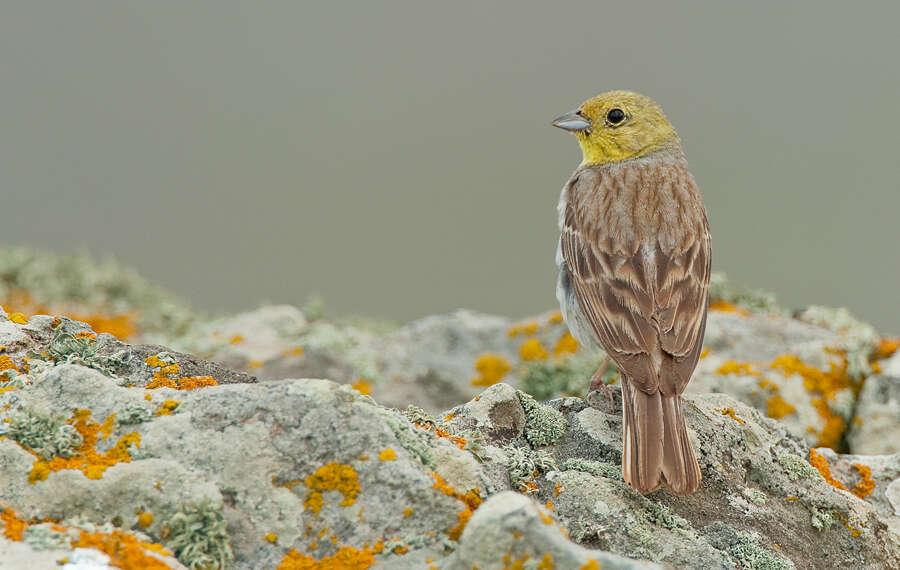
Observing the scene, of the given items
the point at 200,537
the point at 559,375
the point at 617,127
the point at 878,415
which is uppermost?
the point at 617,127

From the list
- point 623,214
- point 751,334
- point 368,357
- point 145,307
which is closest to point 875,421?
point 751,334

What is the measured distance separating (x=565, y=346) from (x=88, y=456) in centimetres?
575

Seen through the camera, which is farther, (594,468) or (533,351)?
(533,351)

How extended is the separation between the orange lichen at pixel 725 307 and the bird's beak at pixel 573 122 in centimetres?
268

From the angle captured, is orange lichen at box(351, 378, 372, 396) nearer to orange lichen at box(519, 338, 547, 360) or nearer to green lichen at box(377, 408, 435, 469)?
orange lichen at box(519, 338, 547, 360)

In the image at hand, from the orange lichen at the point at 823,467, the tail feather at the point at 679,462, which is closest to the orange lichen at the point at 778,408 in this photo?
the orange lichen at the point at 823,467

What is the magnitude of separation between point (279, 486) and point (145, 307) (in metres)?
7.38

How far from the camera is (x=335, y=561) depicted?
358 centimetres

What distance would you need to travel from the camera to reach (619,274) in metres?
6.24

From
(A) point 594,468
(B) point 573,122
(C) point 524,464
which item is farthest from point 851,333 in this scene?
(C) point 524,464

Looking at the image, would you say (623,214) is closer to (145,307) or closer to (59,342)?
(59,342)

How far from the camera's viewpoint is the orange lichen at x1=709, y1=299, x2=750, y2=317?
9523 millimetres

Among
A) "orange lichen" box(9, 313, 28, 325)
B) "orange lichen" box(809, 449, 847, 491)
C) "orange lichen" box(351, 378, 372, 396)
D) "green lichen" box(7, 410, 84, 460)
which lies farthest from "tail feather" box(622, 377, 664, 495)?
"orange lichen" box(351, 378, 372, 396)

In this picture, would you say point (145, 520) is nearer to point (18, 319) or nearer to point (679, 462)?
point (18, 319)
